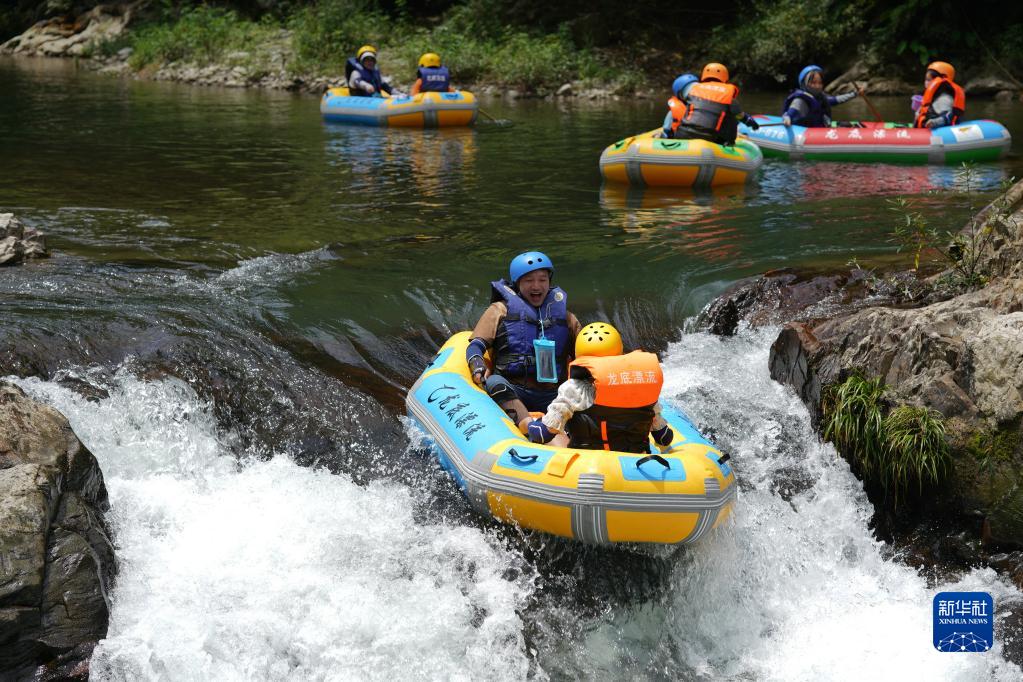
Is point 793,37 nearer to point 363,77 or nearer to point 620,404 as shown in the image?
point 363,77

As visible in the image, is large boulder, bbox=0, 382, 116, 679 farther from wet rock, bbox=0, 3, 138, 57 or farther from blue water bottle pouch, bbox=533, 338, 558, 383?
wet rock, bbox=0, 3, 138, 57

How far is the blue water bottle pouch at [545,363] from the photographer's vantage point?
6.21 m

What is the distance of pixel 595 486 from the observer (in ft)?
16.4

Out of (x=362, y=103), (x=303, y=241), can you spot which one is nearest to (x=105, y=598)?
(x=303, y=241)

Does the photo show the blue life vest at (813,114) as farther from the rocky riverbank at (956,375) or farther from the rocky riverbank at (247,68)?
the rocky riverbank at (956,375)

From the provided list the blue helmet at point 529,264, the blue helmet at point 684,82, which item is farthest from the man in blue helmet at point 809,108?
the blue helmet at point 529,264

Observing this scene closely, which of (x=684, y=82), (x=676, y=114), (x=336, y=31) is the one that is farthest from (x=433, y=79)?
(x=336, y=31)

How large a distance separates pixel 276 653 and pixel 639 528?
68.9 inches

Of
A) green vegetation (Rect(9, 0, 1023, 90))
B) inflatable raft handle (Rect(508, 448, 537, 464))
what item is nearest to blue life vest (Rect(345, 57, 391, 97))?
green vegetation (Rect(9, 0, 1023, 90))

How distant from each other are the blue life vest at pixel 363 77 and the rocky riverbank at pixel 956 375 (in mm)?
12618

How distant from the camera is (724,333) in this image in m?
8.04

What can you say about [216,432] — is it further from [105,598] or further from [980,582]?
[980,582]

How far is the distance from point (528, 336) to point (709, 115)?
7227mm

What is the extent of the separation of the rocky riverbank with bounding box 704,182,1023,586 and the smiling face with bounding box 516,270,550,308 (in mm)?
1790
